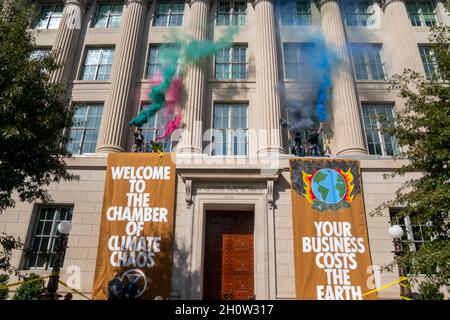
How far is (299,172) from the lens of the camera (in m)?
16.5

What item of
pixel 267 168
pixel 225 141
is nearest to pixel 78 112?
pixel 225 141

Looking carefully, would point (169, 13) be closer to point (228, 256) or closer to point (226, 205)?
point (226, 205)

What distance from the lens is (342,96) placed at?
62.2ft

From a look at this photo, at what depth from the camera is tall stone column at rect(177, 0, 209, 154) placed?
707 inches

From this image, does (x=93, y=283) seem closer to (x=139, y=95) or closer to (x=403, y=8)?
(x=139, y=95)

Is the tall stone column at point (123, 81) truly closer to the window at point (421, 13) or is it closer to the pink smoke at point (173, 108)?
the pink smoke at point (173, 108)

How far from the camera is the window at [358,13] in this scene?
2244 centimetres

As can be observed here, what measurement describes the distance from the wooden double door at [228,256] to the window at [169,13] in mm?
13436

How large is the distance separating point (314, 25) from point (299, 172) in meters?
11.2

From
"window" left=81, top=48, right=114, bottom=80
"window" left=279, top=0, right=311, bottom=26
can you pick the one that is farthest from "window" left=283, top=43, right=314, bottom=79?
"window" left=81, top=48, right=114, bottom=80

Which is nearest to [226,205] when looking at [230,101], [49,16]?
[230,101]

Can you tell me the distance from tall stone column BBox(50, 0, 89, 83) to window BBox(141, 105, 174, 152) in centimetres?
569

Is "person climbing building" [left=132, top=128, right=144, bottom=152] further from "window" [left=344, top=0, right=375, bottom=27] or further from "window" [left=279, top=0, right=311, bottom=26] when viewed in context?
"window" [left=344, top=0, right=375, bottom=27]
